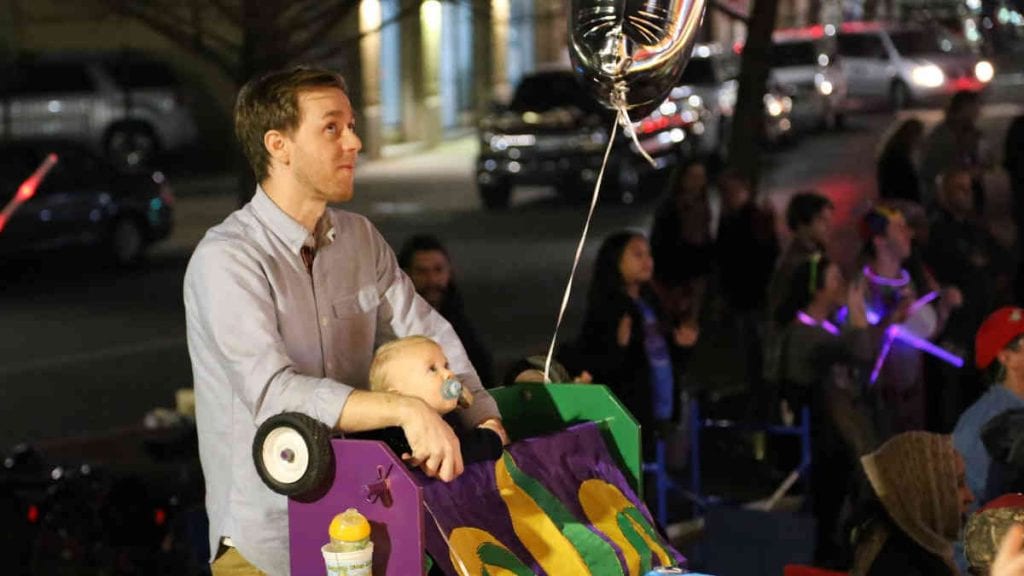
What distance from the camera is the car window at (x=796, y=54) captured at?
32.3 meters

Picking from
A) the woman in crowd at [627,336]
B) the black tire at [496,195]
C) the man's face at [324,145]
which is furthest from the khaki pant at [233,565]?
the black tire at [496,195]

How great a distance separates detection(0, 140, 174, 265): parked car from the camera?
56.9 ft

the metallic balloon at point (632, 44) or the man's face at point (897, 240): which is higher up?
the metallic balloon at point (632, 44)

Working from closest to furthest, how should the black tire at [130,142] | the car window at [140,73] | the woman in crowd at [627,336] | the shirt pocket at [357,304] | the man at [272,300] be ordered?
1. the man at [272,300]
2. the shirt pocket at [357,304]
3. the woman in crowd at [627,336]
4. the black tire at [130,142]
5. the car window at [140,73]

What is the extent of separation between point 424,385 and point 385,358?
0.37 feet

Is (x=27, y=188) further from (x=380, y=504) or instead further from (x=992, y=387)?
(x=380, y=504)

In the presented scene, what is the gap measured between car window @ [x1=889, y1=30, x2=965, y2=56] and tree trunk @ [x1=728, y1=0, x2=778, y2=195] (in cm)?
2245

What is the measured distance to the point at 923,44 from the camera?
36.0m

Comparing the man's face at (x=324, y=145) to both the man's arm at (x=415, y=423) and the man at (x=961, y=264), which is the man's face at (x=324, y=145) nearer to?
the man's arm at (x=415, y=423)

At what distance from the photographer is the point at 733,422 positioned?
28.8 feet

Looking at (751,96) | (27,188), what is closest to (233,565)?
(27,188)

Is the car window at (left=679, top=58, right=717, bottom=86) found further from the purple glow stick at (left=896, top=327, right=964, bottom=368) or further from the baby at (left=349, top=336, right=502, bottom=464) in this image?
the baby at (left=349, top=336, right=502, bottom=464)

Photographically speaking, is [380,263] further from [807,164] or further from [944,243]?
[807,164]

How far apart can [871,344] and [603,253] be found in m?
1.47
